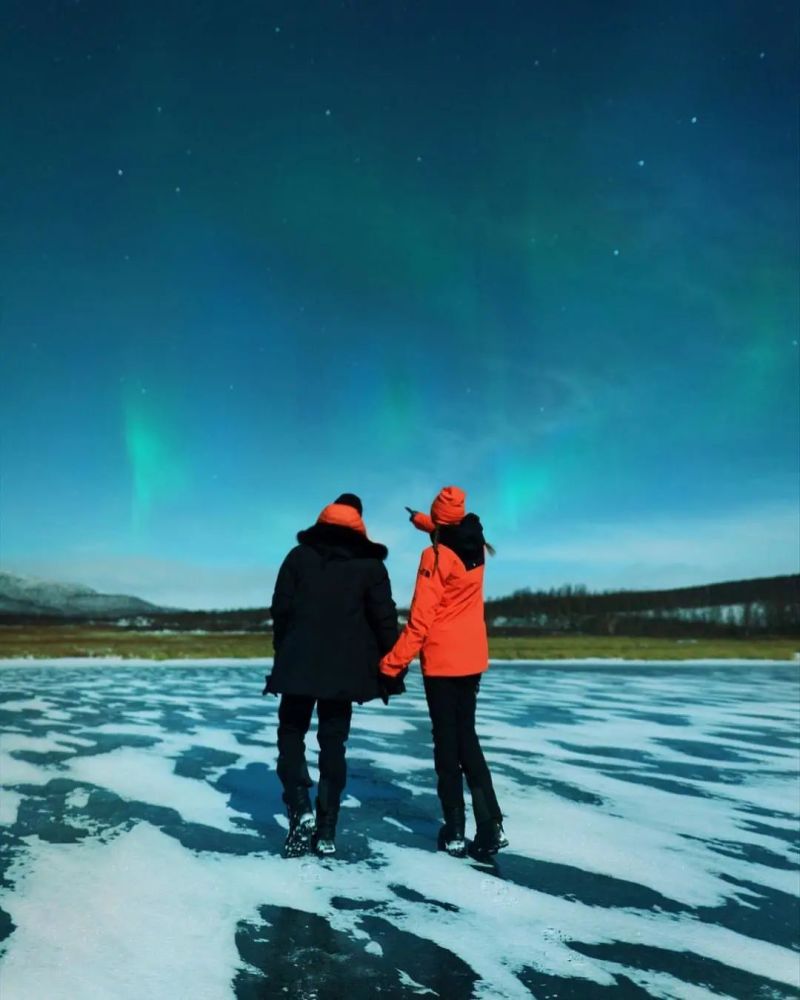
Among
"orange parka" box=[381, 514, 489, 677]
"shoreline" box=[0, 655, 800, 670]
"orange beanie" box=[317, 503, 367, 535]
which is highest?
"orange beanie" box=[317, 503, 367, 535]

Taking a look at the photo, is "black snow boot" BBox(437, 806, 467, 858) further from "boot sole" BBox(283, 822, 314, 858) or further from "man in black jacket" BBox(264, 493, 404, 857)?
"boot sole" BBox(283, 822, 314, 858)

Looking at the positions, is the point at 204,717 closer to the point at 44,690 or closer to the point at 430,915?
the point at 44,690

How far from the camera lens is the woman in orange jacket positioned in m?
4.32

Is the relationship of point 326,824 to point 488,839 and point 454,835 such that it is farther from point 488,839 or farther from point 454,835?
point 488,839

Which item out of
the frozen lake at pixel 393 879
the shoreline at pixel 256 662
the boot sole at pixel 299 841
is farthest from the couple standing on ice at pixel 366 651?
the shoreline at pixel 256 662

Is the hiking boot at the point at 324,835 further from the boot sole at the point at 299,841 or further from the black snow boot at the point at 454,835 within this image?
the black snow boot at the point at 454,835

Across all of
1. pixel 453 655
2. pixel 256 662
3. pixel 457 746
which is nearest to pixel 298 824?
pixel 457 746

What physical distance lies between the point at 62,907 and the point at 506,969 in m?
1.97

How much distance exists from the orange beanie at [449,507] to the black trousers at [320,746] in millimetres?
1203

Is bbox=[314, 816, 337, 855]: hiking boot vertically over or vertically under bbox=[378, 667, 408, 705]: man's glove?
under

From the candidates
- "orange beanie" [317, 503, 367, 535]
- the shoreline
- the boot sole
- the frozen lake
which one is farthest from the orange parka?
the shoreline

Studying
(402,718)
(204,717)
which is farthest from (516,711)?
(204,717)

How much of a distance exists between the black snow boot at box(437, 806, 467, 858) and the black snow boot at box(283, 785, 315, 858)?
767mm

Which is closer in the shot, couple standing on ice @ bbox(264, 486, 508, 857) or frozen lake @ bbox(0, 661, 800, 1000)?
frozen lake @ bbox(0, 661, 800, 1000)
